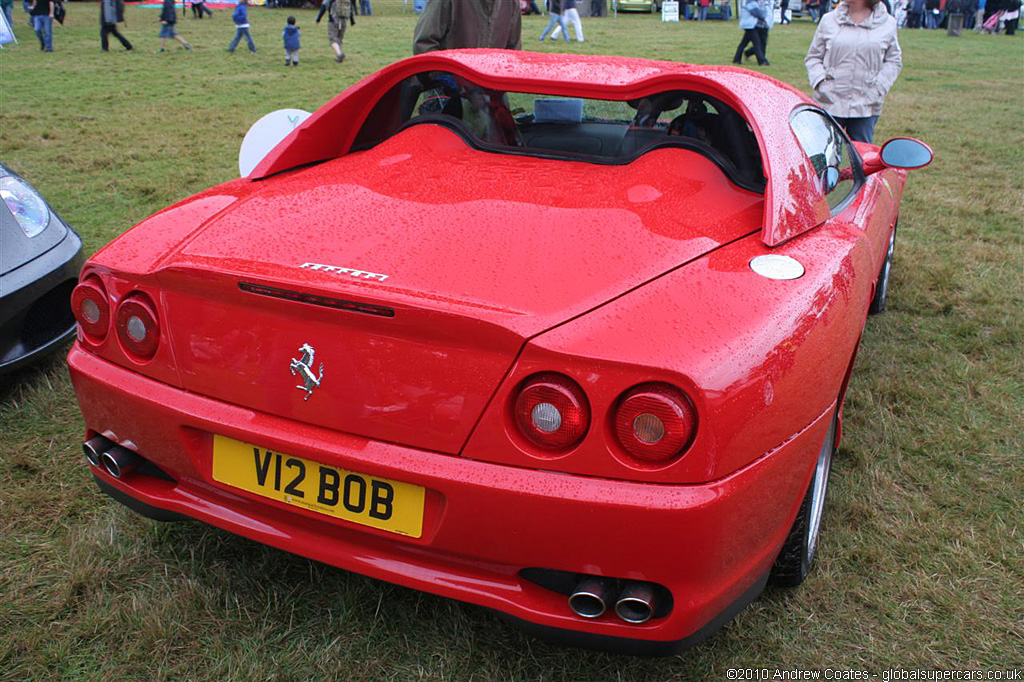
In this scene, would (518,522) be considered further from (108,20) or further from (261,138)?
(108,20)

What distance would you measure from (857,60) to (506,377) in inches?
180

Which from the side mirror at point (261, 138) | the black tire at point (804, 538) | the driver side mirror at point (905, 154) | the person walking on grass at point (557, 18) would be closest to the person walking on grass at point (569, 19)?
the person walking on grass at point (557, 18)

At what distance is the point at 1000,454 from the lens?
9.58 feet

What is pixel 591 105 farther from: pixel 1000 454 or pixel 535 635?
pixel 1000 454

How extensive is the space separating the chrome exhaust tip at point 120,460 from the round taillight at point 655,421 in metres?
1.16

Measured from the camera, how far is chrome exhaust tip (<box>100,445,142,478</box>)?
6.48 feet

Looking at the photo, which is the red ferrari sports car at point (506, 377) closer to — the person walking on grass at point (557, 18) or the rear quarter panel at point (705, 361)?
the rear quarter panel at point (705, 361)

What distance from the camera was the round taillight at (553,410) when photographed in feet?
5.16

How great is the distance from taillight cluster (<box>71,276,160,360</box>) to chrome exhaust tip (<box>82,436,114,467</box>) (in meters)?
0.24

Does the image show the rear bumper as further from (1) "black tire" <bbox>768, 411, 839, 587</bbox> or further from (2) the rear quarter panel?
(1) "black tire" <bbox>768, 411, 839, 587</bbox>

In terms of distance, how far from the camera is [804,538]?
207 cm

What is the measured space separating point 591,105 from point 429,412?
137 centimetres

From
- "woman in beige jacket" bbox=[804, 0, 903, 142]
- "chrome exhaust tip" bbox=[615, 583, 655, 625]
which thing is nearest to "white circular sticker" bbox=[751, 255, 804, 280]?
"chrome exhaust tip" bbox=[615, 583, 655, 625]

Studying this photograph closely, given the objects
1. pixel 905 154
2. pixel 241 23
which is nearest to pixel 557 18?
pixel 241 23
